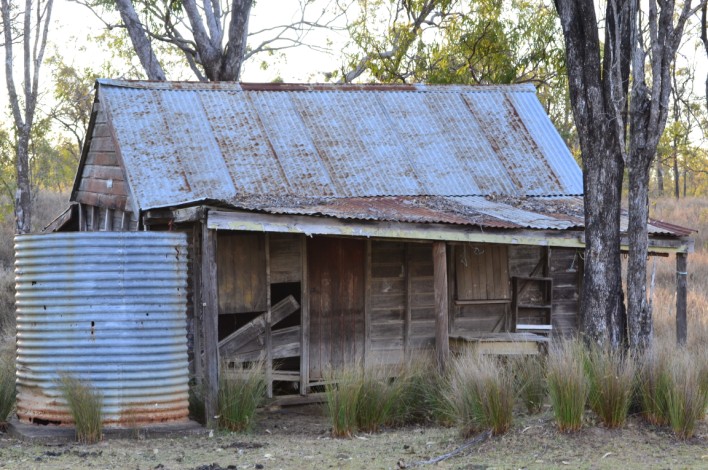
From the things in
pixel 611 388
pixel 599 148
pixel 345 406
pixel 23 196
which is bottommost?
pixel 345 406

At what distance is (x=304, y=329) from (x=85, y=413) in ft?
11.3

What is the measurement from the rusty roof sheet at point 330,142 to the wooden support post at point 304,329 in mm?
746

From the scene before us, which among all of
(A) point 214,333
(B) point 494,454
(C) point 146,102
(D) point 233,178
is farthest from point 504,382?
(C) point 146,102

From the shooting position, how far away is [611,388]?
7.82 m

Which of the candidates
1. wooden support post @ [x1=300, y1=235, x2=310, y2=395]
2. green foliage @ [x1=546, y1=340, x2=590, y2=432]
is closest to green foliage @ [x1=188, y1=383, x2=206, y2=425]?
wooden support post @ [x1=300, y1=235, x2=310, y2=395]

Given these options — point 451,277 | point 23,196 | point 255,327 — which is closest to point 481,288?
point 451,277

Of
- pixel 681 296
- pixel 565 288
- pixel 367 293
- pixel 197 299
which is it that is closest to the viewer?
pixel 197 299

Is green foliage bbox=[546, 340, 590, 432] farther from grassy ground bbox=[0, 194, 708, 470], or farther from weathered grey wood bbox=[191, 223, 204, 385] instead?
weathered grey wood bbox=[191, 223, 204, 385]

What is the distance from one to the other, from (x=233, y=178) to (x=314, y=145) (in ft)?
4.83

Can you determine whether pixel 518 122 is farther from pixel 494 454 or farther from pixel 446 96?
pixel 494 454

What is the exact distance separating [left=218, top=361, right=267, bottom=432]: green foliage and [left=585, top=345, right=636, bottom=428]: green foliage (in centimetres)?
316

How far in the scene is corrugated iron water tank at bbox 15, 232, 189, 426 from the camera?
28.9 ft

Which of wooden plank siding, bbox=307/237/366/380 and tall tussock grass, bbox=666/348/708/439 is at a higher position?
wooden plank siding, bbox=307/237/366/380

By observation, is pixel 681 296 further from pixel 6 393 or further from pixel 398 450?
Answer: pixel 6 393
